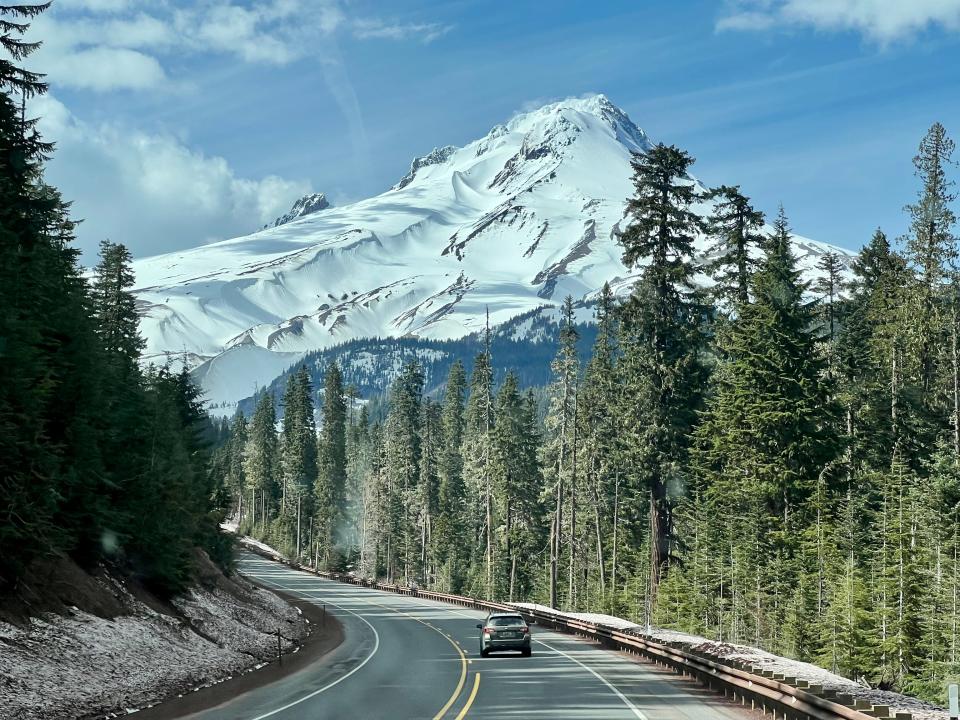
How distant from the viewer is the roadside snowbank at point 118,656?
21.1 m

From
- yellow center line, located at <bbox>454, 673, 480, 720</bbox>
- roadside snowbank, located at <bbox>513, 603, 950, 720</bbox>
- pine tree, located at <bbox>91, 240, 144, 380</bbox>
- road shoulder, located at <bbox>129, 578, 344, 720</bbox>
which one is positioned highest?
pine tree, located at <bbox>91, 240, 144, 380</bbox>

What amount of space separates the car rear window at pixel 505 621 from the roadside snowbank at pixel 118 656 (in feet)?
25.4

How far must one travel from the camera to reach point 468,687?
88.5ft

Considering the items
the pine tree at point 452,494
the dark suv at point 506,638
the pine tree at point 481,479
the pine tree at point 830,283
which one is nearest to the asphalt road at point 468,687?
the dark suv at point 506,638

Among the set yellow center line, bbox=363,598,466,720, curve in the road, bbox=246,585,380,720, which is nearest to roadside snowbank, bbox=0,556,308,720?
curve in the road, bbox=246,585,380,720

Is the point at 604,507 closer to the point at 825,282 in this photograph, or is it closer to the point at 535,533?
the point at 535,533

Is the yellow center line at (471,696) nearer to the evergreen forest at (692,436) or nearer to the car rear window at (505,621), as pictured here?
the car rear window at (505,621)

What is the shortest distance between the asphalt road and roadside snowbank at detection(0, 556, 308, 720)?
2.10 metres

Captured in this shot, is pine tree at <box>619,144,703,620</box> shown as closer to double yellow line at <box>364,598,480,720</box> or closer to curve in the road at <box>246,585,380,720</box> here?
double yellow line at <box>364,598,480,720</box>

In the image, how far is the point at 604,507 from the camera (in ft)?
265

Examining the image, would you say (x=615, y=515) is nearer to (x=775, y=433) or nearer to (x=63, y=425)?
(x=775, y=433)

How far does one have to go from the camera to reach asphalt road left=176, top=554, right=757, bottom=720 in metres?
21.9

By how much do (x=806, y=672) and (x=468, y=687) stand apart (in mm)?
8302

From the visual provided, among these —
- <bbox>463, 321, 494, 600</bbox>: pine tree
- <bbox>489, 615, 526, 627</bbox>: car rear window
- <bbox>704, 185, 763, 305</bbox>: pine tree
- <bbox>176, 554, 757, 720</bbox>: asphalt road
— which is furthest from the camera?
<bbox>463, 321, 494, 600</bbox>: pine tree
